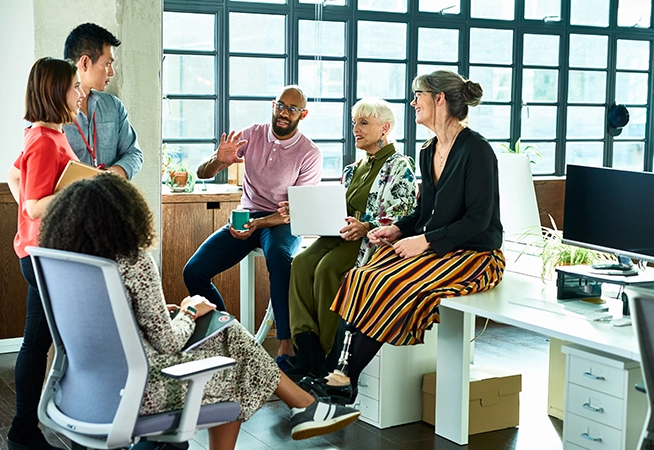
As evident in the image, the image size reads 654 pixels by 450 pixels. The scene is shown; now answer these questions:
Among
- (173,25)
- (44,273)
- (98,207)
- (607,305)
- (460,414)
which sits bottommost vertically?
(460,414)

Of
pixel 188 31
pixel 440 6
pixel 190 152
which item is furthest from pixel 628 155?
Result: pixel 188 31

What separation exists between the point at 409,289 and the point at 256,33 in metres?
3.30

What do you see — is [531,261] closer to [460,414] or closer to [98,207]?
[460,414]

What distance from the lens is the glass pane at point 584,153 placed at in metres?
7.80

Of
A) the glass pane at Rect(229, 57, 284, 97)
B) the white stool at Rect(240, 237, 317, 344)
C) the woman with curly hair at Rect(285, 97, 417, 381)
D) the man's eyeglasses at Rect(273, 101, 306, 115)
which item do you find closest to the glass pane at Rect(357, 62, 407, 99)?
the glass pane at Rect(229, 57, 284, 97)

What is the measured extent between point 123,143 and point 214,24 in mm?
2402

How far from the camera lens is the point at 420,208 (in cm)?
394

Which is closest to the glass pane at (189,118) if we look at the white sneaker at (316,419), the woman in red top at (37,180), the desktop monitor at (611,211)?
the woman in red top at (37,180)

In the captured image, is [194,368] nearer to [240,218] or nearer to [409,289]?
[409,289]

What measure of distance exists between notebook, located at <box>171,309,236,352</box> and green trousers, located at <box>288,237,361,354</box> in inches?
55.6

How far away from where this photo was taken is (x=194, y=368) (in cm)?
233

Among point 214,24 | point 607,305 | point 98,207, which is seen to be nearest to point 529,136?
point 214,24

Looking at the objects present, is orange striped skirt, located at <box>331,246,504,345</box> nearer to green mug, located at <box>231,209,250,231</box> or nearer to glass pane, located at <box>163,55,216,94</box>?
green mug, located at <box>231,209,250,231</box>

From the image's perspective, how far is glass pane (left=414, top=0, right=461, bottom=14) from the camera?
272 inches
